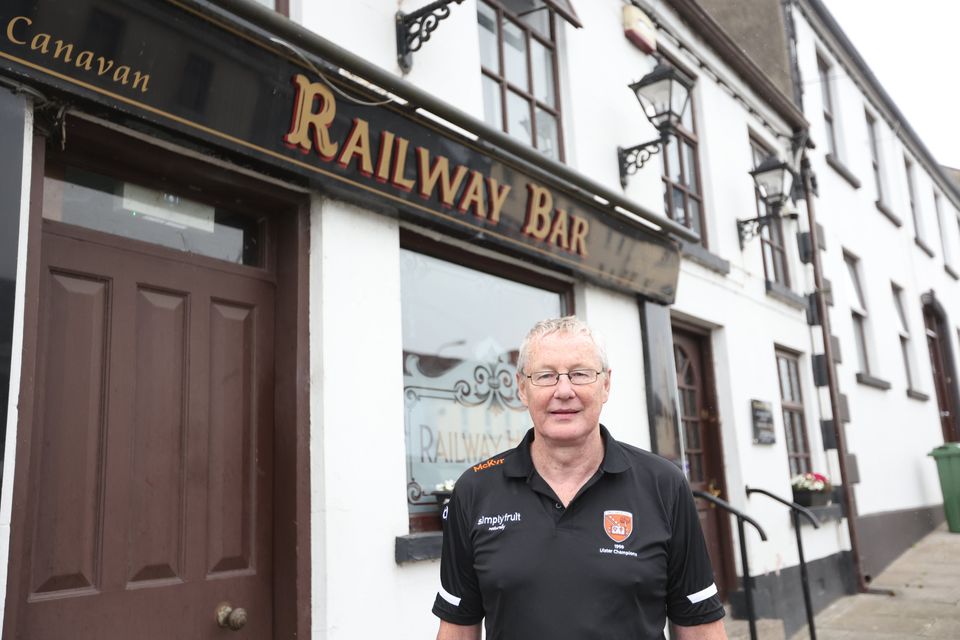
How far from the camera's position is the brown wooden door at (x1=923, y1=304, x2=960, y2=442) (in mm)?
14641

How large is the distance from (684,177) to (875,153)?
7.36 meters

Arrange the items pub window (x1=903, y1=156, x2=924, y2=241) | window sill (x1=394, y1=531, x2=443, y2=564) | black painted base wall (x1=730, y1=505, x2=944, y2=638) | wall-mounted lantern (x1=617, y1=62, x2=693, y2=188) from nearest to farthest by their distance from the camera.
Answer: window sill (x1=394, y1=531, x2=443, y2=564) → wall-mounted lantern (x1=617, y1=62, x2=693, y2=188) → black painted base wall (x1=730, y1=505, x2=944, y2=638) → pub window (x1=903, y1=156, x2=924, y2=241)

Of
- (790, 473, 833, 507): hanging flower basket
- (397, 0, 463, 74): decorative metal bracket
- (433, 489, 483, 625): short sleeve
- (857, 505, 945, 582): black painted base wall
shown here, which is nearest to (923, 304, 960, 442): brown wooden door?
(857, 505, 945, 582): black painted base wall

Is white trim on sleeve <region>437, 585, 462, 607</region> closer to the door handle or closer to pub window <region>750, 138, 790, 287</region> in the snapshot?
the door handle

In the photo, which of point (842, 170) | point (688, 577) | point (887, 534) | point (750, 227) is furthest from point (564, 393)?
point (842, 170)

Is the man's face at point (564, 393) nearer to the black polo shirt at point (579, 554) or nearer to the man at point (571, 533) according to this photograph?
the man at point (571, 533)

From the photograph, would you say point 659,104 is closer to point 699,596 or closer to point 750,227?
point 750,227

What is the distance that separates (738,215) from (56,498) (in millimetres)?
6905

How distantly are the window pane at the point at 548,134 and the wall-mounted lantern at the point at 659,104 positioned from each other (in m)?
0.70

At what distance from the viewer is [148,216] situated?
3.46m

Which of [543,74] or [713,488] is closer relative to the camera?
[543,74]

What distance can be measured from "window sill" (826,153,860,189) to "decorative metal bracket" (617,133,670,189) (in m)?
5.43

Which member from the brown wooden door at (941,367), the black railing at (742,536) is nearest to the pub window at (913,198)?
the brown wooden door at (941,367)

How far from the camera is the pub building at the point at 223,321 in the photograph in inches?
113
